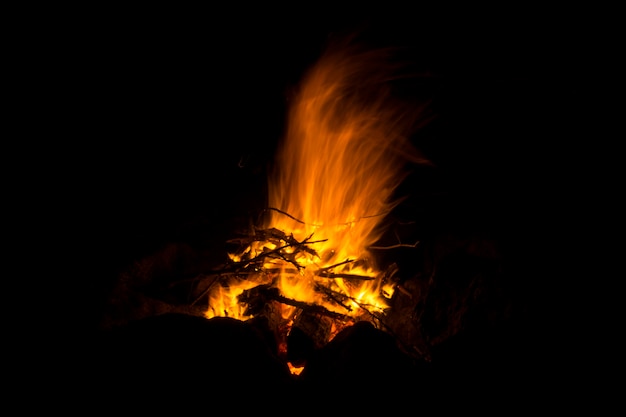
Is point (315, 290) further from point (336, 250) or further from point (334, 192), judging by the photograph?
point (334, 192)

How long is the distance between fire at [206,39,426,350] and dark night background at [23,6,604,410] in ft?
0.64

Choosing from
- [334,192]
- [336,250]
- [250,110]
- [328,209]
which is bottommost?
[336,250]

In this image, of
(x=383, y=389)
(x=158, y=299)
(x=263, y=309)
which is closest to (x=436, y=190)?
(x=263, y=309)

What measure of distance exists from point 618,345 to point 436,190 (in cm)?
158

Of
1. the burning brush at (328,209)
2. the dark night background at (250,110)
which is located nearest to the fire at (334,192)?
the burning brush at (328,209)

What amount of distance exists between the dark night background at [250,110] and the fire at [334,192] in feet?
0.64

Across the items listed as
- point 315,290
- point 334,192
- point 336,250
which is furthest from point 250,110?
point 315,290

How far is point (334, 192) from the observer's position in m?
3.16

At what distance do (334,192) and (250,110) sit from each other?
1076 millimetres

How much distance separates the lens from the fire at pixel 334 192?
8.85ft

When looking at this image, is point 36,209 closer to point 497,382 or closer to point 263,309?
point 263,309

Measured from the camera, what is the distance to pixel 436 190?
340 centimetres

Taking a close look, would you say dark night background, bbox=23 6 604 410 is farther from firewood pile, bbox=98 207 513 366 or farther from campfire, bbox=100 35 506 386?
firewood pile, bbox=98 207 513 366

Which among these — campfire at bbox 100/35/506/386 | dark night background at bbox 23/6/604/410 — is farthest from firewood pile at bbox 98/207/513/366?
dark night background at bbox 23/6/604/410
